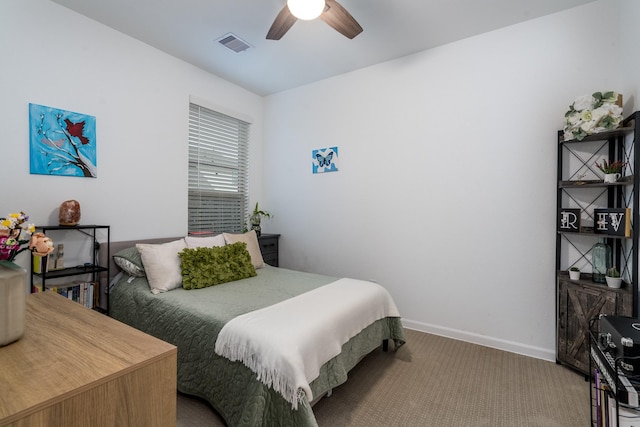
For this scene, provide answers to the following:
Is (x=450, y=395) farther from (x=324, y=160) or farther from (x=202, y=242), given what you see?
(x=324, y=160)

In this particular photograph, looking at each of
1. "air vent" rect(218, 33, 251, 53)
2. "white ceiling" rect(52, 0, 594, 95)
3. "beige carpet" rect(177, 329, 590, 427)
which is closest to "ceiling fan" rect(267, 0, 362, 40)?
"white ceiling" rect(52, 0, 594, 95)

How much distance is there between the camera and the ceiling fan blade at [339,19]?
2.01 metres

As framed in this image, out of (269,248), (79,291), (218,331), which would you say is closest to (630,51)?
(218,331)

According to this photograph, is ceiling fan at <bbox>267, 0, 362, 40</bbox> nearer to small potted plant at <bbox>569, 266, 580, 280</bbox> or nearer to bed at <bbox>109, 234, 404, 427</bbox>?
bed at <bbox>109, 234, 404, 427</bbox>

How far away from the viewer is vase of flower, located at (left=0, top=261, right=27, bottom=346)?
92 centimetres

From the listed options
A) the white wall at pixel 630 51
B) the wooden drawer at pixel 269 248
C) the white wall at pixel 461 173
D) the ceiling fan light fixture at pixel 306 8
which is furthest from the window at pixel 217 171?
the white wall at pixel 630 51

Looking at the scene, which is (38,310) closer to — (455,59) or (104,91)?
(104,91)

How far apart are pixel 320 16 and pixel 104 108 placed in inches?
82.3

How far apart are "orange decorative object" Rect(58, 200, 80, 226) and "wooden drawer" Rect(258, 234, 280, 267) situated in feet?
6.03

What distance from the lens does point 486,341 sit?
2719 mm

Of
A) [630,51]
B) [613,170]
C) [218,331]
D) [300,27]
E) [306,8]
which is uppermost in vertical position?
[300,27]

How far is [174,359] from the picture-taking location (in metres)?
0.97

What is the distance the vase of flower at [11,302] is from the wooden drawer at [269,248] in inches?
108

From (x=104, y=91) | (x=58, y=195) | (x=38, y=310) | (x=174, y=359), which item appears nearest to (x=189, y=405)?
(x=38, y=310)
